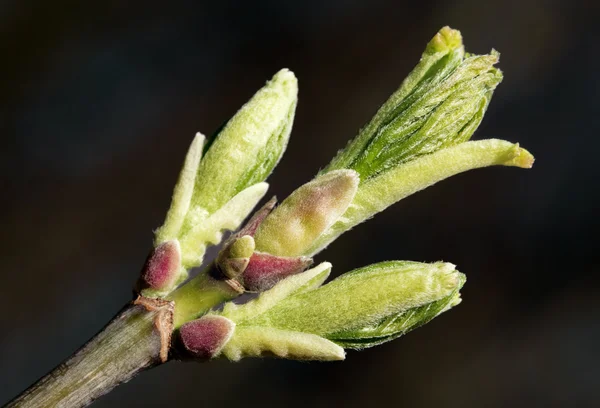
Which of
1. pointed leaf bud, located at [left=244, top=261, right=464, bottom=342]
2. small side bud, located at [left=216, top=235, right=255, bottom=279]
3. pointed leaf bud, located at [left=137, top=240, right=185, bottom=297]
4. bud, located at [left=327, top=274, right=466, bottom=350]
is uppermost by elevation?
pointed leaf bud, located at [left=137, top=240, right=185, bottom=297]

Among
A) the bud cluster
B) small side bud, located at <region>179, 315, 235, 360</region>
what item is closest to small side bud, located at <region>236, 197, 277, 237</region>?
the bud cluster

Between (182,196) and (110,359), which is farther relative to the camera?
(182,196)

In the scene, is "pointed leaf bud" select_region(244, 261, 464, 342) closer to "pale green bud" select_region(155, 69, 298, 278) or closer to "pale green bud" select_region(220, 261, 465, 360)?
"pale green bud" select_region(220, 261, 465, 360)

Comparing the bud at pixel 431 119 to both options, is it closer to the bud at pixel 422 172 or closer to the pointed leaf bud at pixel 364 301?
the bud at pixel 422 172

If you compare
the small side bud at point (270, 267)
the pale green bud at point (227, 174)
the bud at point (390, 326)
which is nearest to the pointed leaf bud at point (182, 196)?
the pale green bud at point (227, 174)

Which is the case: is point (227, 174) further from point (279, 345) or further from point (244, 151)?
point (279, 345)

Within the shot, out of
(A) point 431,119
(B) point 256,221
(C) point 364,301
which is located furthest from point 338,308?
(A) point 431,119

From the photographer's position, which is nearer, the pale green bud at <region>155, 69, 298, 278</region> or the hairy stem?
the hairy stem

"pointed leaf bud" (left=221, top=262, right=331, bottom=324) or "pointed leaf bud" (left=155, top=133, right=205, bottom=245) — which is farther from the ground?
"pointed leaf bud" (left=155, top=133, right=205, bottom=245)
